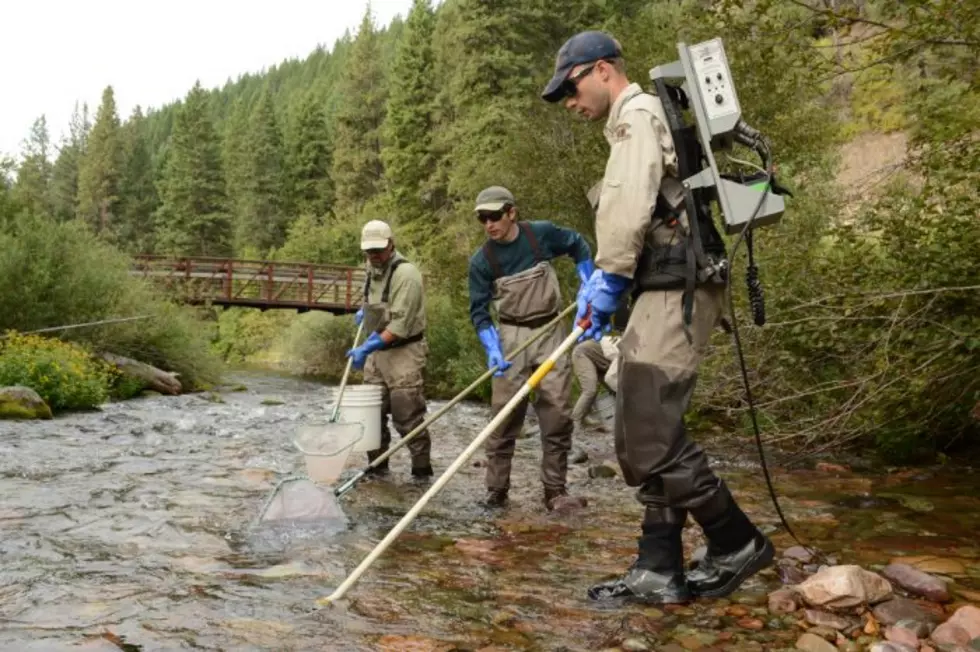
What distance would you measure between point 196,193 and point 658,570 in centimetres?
6765

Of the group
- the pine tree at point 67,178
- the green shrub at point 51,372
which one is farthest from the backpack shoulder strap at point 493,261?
the pine tree at point 67,178

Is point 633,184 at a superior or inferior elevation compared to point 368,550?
superior

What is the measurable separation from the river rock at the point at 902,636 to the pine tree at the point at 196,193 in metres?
66.7

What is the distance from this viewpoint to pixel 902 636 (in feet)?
Answer: 10.2

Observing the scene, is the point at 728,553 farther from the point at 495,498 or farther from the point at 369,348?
the point at 369,348

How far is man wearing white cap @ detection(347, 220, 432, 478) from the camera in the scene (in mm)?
7258

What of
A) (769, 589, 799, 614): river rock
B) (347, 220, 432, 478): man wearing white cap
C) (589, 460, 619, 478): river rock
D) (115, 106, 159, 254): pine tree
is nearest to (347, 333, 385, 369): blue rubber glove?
(347, 220, 432, 478): man wearing white cap

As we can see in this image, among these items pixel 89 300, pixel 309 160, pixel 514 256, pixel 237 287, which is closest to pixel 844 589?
pixel 514 256

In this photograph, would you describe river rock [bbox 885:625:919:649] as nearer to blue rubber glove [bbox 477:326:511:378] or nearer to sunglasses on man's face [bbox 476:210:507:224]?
blue rubber glove [bbox 477:326:511:378]

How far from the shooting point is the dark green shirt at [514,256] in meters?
6.23

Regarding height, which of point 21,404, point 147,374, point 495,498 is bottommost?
point 147,374

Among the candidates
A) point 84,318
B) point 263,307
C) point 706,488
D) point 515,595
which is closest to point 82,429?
point 84,318

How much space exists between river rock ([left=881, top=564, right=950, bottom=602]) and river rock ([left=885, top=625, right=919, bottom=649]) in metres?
0.53

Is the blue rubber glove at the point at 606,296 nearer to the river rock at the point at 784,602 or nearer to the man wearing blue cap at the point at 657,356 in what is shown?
the man wearing blue cap at the point at 657,356
